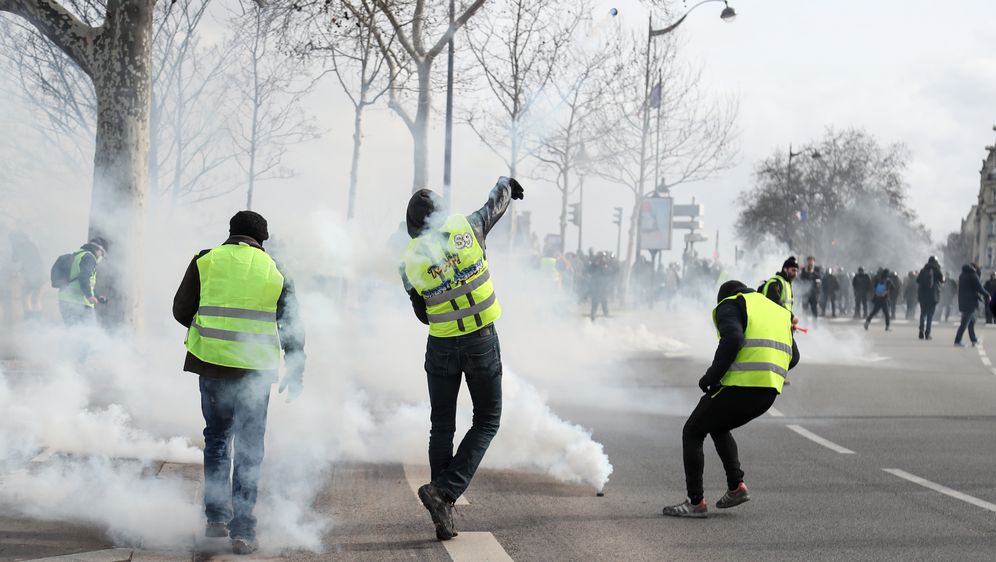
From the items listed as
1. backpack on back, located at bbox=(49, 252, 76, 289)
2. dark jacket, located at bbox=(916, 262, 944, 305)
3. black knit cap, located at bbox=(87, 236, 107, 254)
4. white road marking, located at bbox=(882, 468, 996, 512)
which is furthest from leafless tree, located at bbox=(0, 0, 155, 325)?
dark jacket, located at bbox=(916, 262, 944, 305)

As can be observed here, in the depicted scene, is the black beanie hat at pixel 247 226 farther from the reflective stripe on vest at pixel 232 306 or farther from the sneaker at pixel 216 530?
the sneaker at pixel 216 530

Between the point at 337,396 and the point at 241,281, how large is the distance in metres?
4.53

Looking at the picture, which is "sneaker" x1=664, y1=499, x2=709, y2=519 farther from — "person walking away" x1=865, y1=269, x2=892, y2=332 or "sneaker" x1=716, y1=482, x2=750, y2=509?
"person walking away" x1=865, y1=269, x2=892, y2=332

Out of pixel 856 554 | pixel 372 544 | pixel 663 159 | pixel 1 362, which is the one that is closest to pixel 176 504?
pixel 372 544

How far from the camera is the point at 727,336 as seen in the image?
6.24m

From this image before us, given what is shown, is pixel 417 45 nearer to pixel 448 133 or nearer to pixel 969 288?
pixel 448 133

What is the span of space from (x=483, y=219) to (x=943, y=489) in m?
3.76

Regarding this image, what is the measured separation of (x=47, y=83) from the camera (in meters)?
21.5

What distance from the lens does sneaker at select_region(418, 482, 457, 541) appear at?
17.4ft

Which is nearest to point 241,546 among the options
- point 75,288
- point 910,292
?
point 75,288

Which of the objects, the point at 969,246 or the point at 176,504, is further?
the point at 969,246

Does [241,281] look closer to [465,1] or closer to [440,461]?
[440,461]

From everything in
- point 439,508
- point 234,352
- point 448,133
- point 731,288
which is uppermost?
point 448,133

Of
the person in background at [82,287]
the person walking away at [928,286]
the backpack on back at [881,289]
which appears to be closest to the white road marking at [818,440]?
the person in background at [82,287]
